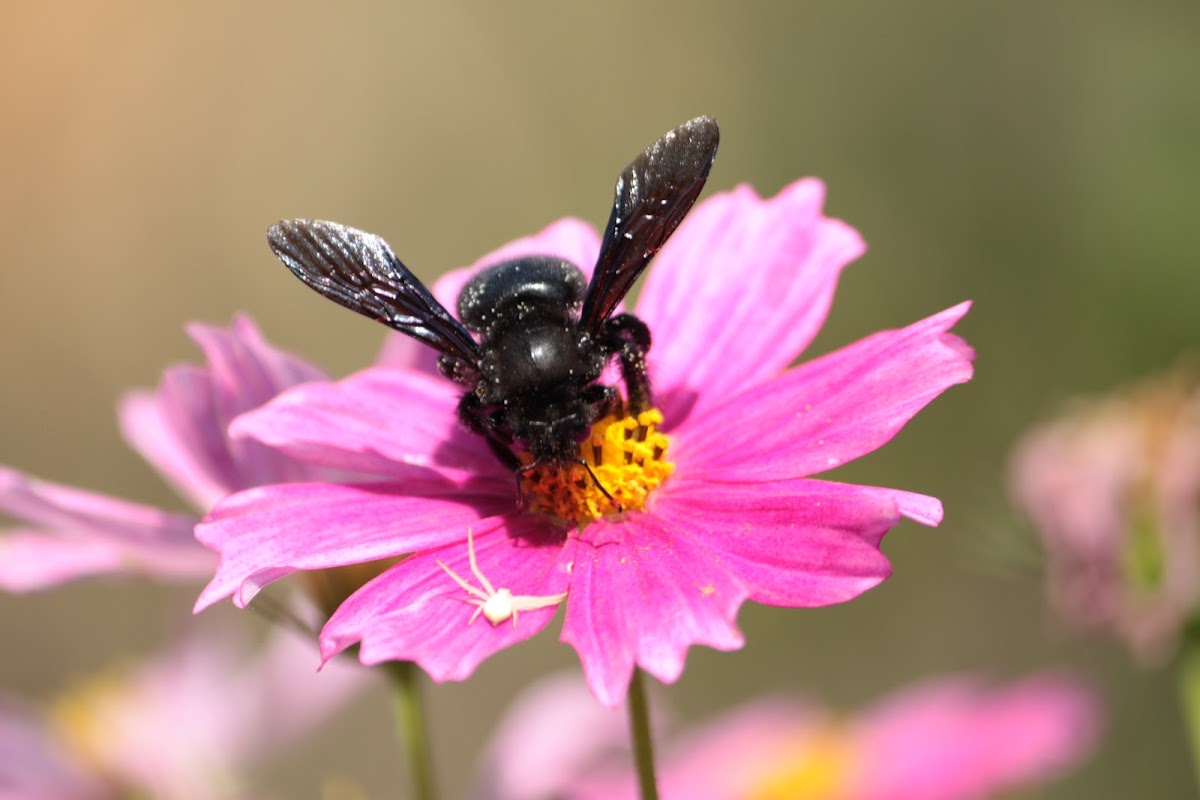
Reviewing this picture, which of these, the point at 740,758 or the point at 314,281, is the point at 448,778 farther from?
the point at 314,281

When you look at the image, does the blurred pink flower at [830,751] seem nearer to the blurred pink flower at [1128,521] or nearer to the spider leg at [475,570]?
the blurred pink flower at [1128,521]

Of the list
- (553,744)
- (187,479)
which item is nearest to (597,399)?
(187,479)

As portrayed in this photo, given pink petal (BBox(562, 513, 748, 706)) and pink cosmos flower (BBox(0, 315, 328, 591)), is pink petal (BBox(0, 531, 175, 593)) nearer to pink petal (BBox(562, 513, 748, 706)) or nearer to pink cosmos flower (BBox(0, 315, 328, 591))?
pink cosmos flower (BBox(0, 315, 328, 591))

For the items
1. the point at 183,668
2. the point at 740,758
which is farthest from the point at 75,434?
the point at 740,758

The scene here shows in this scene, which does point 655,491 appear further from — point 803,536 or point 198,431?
point 198,431

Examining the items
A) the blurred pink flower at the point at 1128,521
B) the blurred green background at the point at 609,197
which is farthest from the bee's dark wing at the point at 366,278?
the blurred green background at the point at 609,197

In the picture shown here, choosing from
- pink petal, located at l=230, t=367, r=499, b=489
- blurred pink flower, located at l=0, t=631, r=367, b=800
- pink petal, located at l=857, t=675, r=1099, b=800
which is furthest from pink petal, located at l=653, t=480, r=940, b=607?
blurred pink flower, located at l=0, t=631, r=367, b=800
